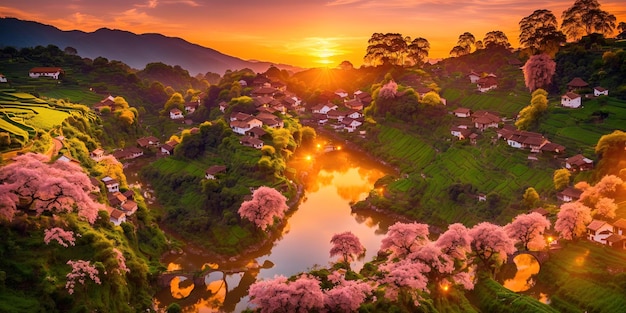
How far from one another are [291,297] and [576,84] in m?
52.1

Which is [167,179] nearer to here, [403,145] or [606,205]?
[403,145]

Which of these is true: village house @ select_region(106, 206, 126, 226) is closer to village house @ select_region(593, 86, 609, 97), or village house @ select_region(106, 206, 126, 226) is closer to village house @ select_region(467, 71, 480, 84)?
village house @ select_region(593, 86, 609, 97)

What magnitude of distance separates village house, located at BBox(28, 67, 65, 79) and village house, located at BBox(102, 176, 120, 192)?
5366 cm

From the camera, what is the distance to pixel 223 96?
8600 cm

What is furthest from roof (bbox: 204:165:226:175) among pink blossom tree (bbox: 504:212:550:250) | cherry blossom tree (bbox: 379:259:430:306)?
pink blossom tree (bbox: 504:212:550:250)

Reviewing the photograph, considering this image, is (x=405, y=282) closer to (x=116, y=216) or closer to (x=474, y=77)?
(x=116, y=216)

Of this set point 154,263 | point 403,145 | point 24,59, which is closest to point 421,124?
point 403,145

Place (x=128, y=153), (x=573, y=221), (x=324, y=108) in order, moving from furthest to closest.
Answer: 1. (x=324, y=108)
2. (x=128, y=153)
3. (x=573, y=221)

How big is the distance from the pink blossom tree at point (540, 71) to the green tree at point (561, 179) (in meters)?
24.2

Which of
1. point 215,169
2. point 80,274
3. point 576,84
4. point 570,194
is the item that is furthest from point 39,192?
point 576,84

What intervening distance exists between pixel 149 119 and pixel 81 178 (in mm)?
53826

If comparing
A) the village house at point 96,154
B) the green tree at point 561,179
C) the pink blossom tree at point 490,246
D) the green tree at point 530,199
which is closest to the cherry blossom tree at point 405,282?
the pink blossom tree at point 490,246

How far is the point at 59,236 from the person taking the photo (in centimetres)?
2959

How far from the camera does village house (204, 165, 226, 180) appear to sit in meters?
49.2
